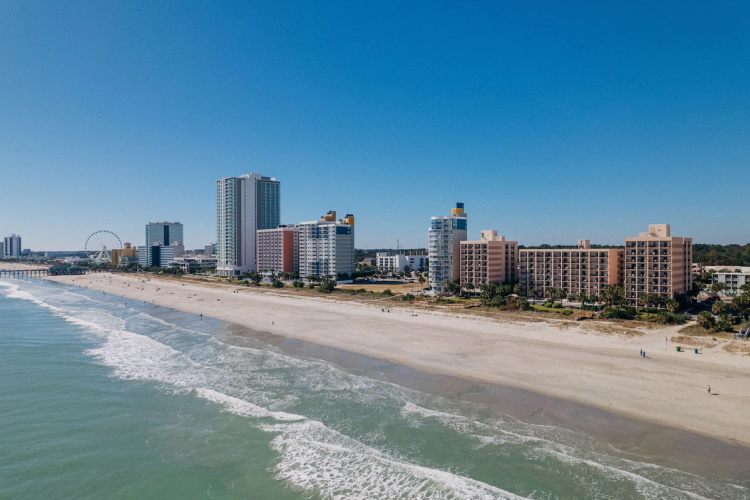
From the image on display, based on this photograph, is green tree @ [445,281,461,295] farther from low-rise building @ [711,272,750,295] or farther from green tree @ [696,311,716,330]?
low-rise building @ [711,272,750,295]

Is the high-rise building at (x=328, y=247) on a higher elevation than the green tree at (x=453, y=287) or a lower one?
higher

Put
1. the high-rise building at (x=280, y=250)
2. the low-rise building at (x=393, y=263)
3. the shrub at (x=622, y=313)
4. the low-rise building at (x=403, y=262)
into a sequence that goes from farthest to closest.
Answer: the low-rise building at (x=403, y=262)
the low-rise building at (x=393, y=263)
the high-rise building at (x=280, y=250)
the shrub at (x=622, y=313)

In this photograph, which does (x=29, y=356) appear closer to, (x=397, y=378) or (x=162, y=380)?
(x=162, y=380)

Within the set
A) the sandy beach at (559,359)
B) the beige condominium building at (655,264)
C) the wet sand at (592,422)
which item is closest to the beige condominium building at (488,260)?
the sandy beach at (559,359)

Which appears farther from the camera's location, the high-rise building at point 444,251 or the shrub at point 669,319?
the high-rise building at point 444,251

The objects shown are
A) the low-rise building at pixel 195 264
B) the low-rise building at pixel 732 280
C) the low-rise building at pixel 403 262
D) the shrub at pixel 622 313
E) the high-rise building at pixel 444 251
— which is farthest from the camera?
the low-rise building at pixel 195 264

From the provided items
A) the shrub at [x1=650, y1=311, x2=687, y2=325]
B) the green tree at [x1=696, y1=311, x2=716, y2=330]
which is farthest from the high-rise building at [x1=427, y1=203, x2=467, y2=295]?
the green tree at [x1=696, y1=311, x2=716, y2=330]

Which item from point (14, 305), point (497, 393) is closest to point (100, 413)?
point (497, 393)

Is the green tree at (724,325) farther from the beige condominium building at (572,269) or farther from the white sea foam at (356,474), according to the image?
the white sea foam at (356,474)
